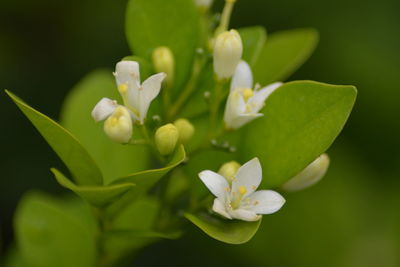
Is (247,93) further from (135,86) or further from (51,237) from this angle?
(51,237)

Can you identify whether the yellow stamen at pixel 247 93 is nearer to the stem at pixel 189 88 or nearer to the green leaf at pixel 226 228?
the stem at pixel 189 88

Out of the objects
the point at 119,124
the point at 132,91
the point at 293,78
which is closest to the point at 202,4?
the point at 132,91

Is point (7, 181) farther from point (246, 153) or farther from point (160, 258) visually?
point (246, 153)

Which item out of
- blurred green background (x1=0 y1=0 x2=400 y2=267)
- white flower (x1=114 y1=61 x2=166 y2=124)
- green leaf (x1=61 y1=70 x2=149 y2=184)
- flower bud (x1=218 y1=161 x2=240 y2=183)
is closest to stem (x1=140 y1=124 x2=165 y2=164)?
white flower (x1=114 y1=61 x2=166 y2=124)

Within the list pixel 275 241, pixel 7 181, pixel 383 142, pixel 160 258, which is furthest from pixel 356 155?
pixel 7 181

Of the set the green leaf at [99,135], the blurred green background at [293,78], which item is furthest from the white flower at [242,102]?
the blurred green background at [293,78]

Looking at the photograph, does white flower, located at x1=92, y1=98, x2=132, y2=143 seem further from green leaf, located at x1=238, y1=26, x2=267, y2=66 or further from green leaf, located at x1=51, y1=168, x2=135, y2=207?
green leaf, located at x1=238, y1=26, x2=267, y2=66
